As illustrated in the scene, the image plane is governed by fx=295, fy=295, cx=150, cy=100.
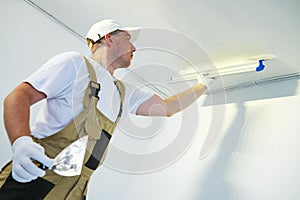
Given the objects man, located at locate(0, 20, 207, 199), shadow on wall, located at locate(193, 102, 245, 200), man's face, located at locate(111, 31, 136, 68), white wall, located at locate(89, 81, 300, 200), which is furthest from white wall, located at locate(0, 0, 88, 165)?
shadow on wall, located at locate(193, 102, 245, 200)

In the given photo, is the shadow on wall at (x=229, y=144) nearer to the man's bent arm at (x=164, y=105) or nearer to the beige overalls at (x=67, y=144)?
the man's bent arm at (x=164, y=105)

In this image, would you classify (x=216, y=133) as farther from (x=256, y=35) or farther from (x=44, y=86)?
(x=44, y=86)

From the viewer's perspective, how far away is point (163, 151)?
181 centimetres

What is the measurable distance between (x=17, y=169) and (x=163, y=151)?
1175 millimetres

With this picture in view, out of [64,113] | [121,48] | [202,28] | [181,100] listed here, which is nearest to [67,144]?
[64,113]

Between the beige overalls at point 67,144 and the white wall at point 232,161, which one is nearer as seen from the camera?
the beige overalls at point 67,144

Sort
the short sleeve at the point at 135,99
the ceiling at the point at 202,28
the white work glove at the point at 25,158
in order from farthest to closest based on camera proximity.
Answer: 1. the short sleeve at the point at 135,99
2. the ceiling at the point at 202,28
3. the white work glove at the point at 25,158

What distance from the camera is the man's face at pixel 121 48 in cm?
112

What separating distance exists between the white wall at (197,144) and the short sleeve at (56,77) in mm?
497

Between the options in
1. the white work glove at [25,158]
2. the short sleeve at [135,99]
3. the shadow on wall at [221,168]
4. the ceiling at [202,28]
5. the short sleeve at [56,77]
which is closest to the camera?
the white work glove at [25,158]

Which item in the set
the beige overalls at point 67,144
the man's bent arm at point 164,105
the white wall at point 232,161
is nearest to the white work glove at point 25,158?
the beige overalls at point 67,144

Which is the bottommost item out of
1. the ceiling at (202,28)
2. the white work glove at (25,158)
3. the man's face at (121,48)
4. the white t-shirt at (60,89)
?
the white work glove at (25,158)

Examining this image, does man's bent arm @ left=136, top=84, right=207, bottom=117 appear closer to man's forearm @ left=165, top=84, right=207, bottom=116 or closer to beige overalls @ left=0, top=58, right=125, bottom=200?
man's forearm @ left=165, top=84, right=207, bottom=116

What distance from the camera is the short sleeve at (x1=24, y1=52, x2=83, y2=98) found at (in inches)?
33.5
